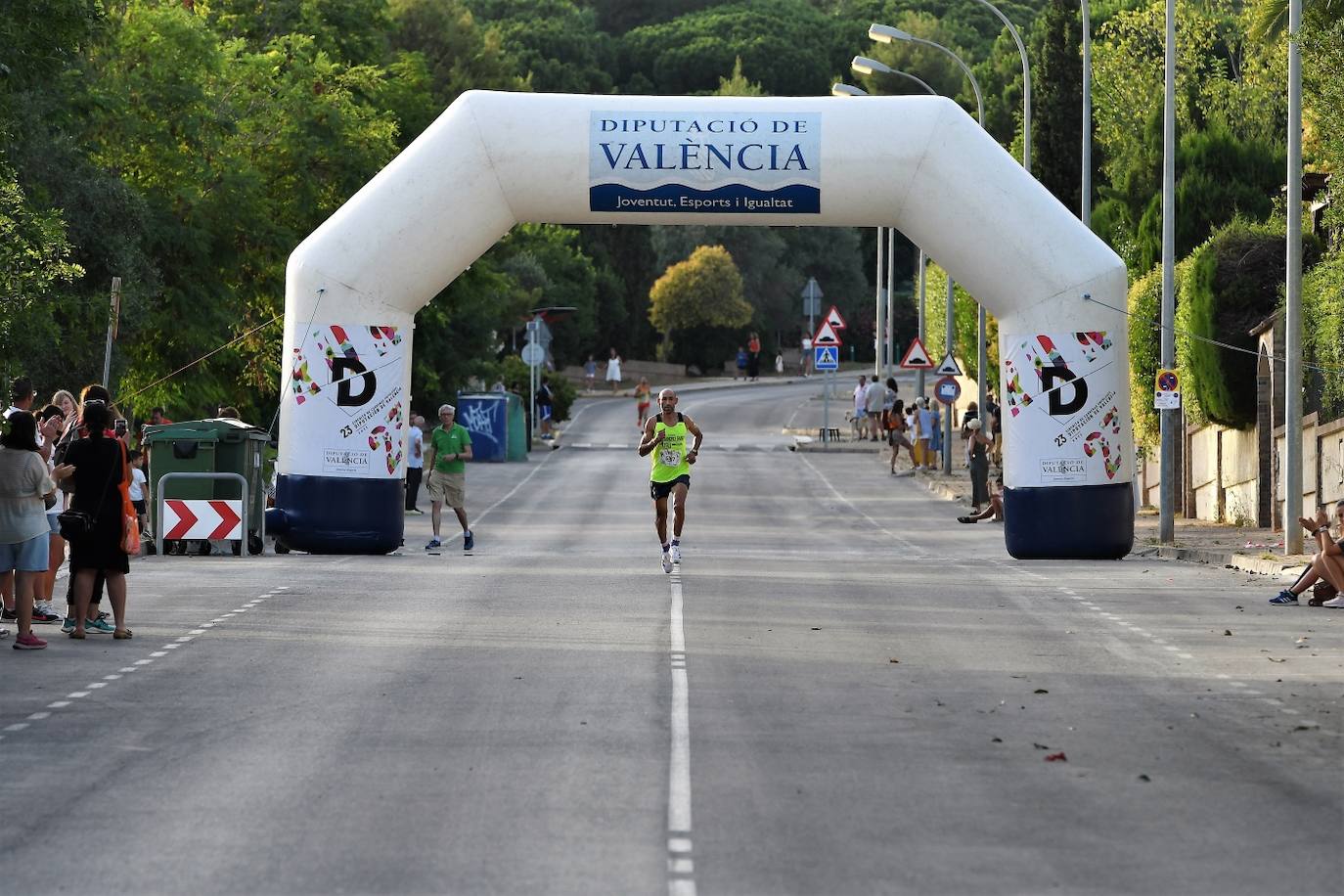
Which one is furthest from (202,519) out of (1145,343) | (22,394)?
(1145,343)

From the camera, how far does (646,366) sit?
89500 millimetres

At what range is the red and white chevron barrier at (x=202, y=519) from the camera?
24.0 meters

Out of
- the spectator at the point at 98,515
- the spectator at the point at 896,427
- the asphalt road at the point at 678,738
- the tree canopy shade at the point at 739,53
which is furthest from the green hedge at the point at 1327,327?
the tree canopy shade at the point at 739,53

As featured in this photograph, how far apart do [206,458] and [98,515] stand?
9.50 meters

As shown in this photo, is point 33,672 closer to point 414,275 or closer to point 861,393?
point 414,275

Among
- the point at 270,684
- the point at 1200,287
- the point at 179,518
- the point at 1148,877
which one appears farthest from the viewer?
the point at 1200,287

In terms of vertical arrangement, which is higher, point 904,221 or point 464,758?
point 904,221

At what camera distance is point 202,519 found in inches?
947

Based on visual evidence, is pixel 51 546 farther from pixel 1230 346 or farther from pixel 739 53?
pixel 739 53

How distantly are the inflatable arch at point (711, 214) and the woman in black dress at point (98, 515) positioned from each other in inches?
327

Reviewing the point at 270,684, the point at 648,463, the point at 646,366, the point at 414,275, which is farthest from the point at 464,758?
the point at 646,366

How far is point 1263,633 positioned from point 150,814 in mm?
9724

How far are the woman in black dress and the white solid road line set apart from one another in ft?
13.2

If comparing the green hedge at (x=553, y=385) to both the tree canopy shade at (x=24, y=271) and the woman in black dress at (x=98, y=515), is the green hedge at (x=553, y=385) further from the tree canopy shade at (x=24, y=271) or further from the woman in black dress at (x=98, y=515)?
the woman in black dress at (x=98, y=515)
